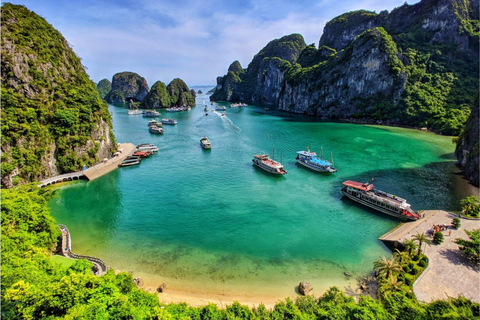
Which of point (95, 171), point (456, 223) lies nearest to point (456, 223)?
point (456, 223)

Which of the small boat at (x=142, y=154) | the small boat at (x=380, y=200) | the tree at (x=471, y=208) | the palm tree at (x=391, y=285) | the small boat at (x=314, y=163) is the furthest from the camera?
the small boat at (x=142, y=154)

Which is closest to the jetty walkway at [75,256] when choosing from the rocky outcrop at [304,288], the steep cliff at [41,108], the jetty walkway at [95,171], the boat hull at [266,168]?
the rocky outcrop at [304,288]

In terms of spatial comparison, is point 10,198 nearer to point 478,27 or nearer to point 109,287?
point 109,287

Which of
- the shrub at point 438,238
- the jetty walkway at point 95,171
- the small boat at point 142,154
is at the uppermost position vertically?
the small boat at point 142,154

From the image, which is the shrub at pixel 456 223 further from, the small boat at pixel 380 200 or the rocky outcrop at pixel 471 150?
the rocky outcrop at pixel 471 150

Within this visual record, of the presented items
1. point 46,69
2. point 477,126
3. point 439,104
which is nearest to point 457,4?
point 439,104

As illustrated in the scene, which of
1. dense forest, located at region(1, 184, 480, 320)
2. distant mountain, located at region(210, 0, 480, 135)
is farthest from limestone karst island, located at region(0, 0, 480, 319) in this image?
distant mountain, located at region(210, 0, 480, 135)

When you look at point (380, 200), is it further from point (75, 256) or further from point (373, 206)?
point (75, 256)
